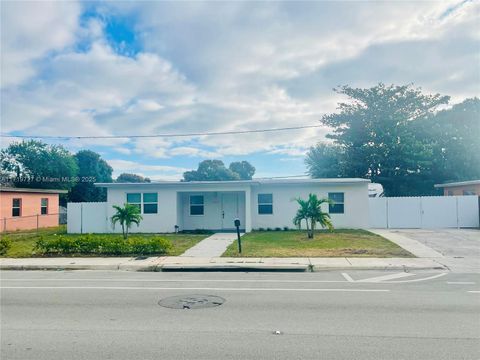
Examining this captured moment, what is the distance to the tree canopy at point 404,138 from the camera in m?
35.8

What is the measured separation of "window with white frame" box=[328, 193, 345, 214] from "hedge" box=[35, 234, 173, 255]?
12.0 metres

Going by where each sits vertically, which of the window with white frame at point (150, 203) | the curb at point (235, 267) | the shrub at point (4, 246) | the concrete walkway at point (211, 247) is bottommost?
the curb at point (235, 267)

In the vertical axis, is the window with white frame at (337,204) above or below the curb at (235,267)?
above

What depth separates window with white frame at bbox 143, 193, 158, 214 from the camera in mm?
23250

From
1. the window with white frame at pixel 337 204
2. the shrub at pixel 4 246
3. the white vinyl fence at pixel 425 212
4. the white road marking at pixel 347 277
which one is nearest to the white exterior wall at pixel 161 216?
the shrub at pixel 4 246

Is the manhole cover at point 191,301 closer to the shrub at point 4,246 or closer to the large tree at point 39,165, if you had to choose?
the shrub at point 4,246

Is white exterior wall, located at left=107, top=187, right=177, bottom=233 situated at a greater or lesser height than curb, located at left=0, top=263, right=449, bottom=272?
greater

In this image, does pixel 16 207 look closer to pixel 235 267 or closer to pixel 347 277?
pixel 235 267

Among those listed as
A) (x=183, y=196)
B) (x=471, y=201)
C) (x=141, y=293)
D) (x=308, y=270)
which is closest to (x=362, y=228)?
(x=471, y=201)

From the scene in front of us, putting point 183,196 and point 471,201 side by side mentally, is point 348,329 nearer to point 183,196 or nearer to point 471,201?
point 183,196

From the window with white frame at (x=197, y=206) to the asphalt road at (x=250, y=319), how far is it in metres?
14.0

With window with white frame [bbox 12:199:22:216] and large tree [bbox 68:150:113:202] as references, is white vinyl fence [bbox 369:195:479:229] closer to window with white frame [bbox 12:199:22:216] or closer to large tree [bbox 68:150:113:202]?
window with white frame [bbox 12:199:22:216]

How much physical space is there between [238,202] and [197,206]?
2578 mm

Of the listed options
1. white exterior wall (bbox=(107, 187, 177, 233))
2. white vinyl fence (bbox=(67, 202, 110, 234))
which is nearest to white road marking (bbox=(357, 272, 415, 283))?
white exterior wall (bbox=(107, 187, 177, 233))
